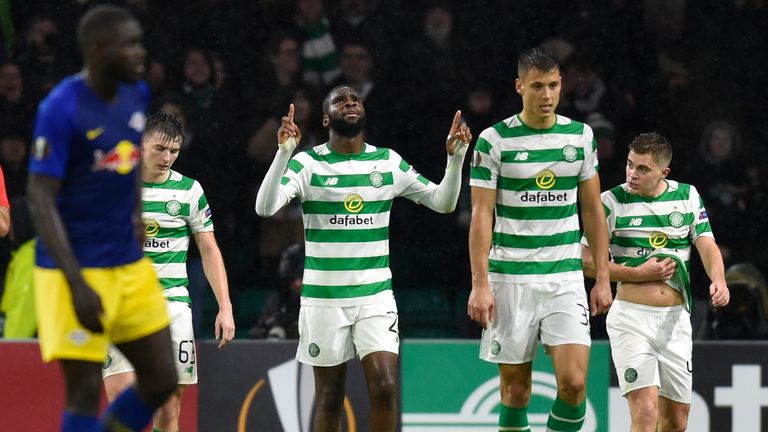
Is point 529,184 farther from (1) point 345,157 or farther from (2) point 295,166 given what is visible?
(2) point 295,166

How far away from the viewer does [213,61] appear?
8.73m

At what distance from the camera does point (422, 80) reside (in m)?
8.76

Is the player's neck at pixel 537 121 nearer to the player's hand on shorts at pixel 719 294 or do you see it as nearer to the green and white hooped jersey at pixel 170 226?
the player's hand on shorts at pixel 719 294

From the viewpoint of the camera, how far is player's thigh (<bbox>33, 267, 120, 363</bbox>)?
13.5ft

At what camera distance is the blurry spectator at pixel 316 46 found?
8695 mm

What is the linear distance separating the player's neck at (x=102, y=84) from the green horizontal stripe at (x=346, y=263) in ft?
6.38

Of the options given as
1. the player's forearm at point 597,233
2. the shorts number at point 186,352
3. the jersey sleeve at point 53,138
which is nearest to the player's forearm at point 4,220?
the shorts number at point 186,352

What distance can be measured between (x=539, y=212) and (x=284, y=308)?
2.64 m

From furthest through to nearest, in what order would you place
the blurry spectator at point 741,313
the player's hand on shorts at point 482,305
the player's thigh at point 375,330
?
the blurry spectator at point 741,313 → the player's thigh at point 375,330 → the player's hand on shorts at point 482,305

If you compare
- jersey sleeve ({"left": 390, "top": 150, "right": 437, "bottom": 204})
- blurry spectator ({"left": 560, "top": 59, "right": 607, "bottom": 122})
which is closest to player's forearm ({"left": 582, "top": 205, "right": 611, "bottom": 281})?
jersey sleeve ({"left": 390, "top": 150, "right": 437, "bottom": 204})

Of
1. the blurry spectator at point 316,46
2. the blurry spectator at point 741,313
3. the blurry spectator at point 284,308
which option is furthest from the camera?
the blurry spectator at point 316,46

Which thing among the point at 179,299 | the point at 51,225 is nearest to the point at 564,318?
the point at 179,299

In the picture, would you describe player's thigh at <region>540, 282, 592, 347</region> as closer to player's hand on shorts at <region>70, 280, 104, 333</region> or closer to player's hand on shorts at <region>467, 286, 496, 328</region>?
player's hand on shorts at <region>467, 286, 496, 328</region>

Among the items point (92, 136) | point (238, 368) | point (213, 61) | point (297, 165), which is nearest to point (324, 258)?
point (297, 165)
